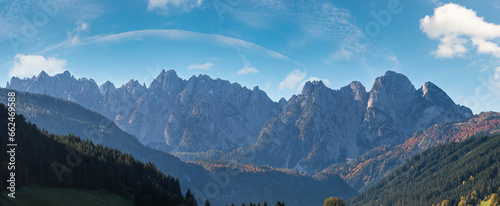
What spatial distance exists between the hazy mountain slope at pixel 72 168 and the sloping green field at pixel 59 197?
3.35 meters

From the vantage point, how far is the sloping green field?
90.2 metres

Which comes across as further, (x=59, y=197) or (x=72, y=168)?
(x=72, y=168)

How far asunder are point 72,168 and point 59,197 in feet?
67.3

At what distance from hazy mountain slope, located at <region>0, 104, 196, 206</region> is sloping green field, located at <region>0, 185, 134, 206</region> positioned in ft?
11.0

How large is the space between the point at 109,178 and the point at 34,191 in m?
30.5

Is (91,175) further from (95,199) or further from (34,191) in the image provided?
(34,191)

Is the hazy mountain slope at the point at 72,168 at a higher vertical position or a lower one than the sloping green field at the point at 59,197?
higher

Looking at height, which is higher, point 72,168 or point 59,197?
point 72,168

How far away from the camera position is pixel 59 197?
98.7 m

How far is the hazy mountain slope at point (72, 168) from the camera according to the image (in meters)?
106

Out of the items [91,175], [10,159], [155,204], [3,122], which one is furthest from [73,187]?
[3,122]

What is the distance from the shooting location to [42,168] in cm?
10675

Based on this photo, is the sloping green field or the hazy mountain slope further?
the hazy mountain slope

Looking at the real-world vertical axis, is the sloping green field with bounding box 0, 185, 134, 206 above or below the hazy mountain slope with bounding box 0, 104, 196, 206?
below
